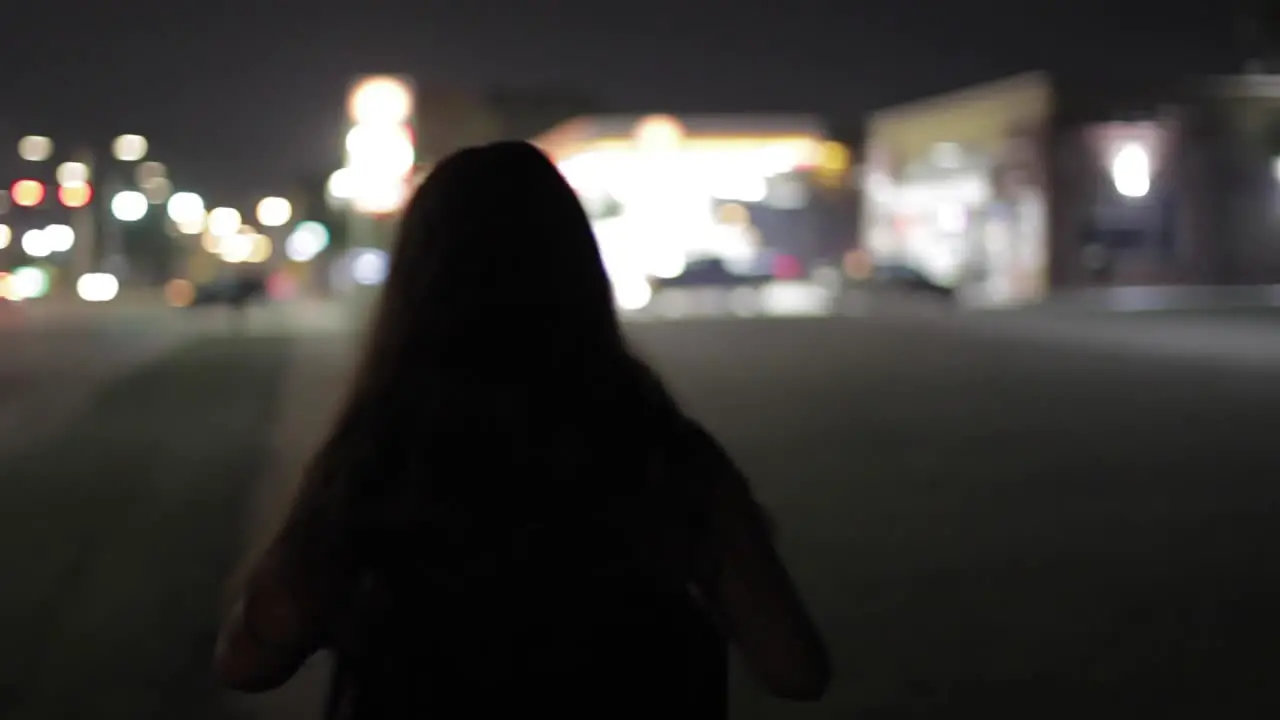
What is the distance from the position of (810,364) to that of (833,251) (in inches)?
1446

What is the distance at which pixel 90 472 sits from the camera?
39.6ft

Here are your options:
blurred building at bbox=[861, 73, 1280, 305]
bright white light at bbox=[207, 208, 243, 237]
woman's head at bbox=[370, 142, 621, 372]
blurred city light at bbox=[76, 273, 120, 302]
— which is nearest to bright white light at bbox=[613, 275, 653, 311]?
blurred building at bbox=[861, 73, 1280, 305]

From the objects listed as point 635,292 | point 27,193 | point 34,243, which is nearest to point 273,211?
point 34,243

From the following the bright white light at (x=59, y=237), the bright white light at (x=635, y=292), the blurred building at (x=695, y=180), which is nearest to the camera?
the bright white light at (x=635, y=292)

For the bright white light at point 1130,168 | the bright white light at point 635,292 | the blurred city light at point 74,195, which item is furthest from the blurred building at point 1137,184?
the blurred city light at point 74,195

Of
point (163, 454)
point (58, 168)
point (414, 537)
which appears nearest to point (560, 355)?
point (414, 537)

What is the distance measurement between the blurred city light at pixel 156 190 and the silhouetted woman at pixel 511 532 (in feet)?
276

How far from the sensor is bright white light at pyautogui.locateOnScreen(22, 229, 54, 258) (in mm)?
57491

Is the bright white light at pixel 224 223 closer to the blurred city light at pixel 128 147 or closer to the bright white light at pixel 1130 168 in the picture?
the blurred city light at pixel 128 147

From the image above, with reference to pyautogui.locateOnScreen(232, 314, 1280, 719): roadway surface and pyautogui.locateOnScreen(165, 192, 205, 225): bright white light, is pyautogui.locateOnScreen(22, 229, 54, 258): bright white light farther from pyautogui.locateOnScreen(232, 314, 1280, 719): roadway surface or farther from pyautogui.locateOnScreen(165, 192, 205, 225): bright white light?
pyautogui.locateOnScreen(232, 314, 1280, 719): roadway surface

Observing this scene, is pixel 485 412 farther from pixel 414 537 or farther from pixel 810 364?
pixel 810 364

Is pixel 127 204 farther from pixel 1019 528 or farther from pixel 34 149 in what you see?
pixel 1019 528

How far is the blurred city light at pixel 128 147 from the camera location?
74.8 meters

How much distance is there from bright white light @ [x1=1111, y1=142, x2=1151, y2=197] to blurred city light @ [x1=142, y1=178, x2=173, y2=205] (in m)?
53.3
